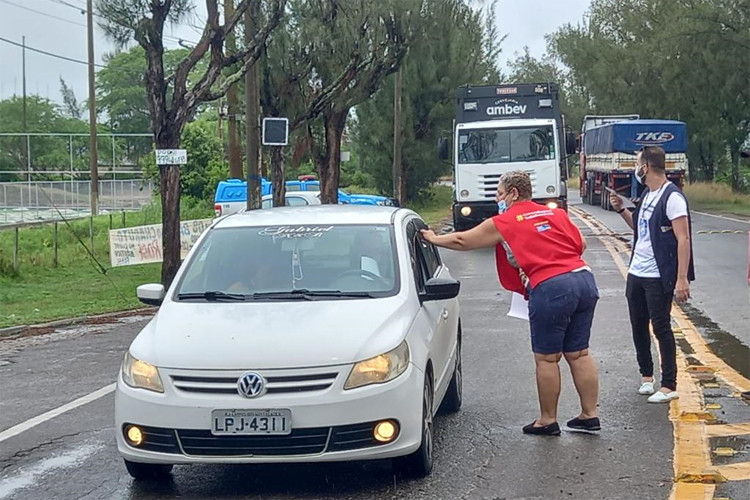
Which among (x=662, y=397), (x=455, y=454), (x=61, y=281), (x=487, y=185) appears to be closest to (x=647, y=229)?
(x=662, y=397)

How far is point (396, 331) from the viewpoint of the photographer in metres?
6.04

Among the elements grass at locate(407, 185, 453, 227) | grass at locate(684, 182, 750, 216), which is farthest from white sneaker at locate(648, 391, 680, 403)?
grass at locate(684, 182, 750, 216)

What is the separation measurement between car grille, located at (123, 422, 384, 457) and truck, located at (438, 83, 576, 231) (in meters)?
18.2

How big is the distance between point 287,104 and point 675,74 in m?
25.2

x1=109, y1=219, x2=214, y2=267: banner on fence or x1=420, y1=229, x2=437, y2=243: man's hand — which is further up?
x1=420, y1=229, x2=437, y2=243: man's hand

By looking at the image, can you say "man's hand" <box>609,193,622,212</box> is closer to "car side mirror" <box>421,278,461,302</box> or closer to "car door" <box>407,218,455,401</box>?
"car door" <box>407,218,455,401</box>

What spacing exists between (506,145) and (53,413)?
1739 cm

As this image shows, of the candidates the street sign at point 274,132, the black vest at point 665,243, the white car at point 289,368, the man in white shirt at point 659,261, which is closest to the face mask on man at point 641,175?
the man in white shirt at point 659,261

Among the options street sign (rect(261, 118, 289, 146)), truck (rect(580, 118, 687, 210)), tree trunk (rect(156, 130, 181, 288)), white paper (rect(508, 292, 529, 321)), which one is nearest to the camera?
white paper (rect(508, 292, 529, 321))

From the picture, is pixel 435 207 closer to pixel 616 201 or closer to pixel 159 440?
pixel 616 201

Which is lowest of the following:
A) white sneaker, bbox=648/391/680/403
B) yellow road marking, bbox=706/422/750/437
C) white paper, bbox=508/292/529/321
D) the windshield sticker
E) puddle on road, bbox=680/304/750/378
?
puddle on road, bbox=680/304/750/378

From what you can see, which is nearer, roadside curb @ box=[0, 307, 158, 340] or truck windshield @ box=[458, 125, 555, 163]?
roadside curb @ box=[0, 307, 158, 340]

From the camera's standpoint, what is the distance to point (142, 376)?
19.3 ft

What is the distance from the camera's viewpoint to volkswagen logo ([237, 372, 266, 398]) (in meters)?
5.64
